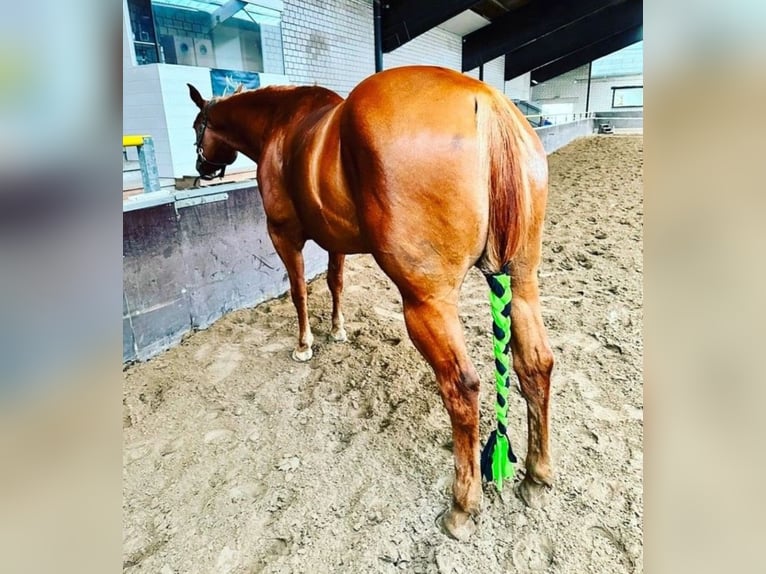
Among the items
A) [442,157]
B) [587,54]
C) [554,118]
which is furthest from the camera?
[587,54]

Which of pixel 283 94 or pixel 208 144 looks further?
pixel 208 144

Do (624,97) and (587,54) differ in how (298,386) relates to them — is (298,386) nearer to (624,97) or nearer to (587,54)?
(587,54)

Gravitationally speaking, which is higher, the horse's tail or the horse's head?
the horse's head

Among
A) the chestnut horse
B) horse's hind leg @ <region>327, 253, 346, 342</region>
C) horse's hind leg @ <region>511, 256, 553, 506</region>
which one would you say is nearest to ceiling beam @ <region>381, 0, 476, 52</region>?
horse's hind leg @ <region>327, 253, 346, 342</region>

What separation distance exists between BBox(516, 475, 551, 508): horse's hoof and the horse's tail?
2.41 feet

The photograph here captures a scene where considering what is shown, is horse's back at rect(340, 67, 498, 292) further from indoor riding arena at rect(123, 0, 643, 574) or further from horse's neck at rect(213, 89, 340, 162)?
horse's neck at rect(213, 89, 340, 162)

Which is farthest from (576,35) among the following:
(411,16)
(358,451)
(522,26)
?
(358,451)

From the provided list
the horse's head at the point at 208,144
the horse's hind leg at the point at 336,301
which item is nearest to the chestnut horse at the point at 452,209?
the horse's hind leg at the point at 336,301

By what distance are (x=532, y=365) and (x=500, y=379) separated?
0.42 feet

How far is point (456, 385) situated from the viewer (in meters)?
1.29

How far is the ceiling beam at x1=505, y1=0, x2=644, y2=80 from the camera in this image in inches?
400
